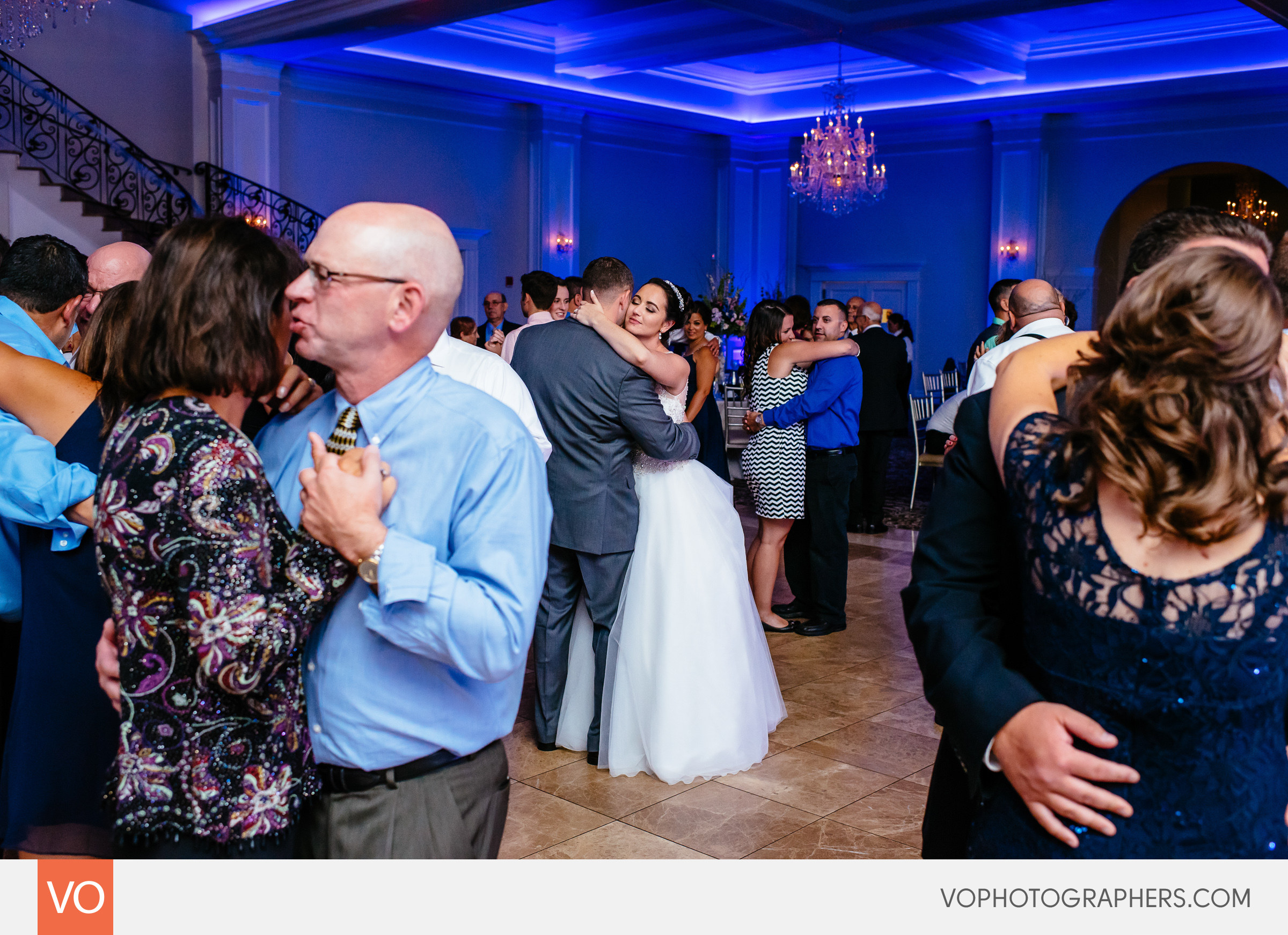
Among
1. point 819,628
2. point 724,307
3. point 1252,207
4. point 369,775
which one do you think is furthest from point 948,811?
point 1252,207

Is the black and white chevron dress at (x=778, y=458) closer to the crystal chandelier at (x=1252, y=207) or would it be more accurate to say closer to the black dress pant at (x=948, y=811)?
the black dress pant at (x=948, y=811)

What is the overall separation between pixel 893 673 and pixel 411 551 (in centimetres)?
386

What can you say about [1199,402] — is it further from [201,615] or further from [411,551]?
[201,615]

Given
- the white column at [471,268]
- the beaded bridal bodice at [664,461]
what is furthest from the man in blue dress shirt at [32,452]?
the white column at [471,268]

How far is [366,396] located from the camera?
1625mm

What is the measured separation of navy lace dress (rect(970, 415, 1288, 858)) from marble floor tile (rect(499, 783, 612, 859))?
2.09m

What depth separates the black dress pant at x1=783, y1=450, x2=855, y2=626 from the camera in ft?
18.3

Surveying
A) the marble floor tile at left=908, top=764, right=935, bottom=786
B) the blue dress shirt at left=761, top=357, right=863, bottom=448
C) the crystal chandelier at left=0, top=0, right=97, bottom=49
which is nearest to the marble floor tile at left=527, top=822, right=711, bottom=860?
the marble floor tile at left=908, top=764, right=935, bottom=786

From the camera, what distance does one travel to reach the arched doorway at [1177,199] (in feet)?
47.8

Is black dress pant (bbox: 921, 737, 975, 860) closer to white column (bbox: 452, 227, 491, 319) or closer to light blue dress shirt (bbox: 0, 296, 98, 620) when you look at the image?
light blue dress shirt (bbox: 0, 296, 98, 620)

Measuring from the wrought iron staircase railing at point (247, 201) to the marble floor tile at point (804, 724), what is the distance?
27.3ft

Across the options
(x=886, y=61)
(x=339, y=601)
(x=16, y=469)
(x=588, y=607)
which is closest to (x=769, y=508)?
(x=588, y=607)

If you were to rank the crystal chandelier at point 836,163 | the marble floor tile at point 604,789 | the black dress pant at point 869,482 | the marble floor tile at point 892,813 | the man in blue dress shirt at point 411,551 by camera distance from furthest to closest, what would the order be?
the crystal chandelier at point 836,163, the black dress pant at point 869,482, the marble floor tile at point 604,789, the marble floor tile at point 892,813, the man in blue dress shirt at point 411,551

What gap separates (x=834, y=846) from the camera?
3.24m
